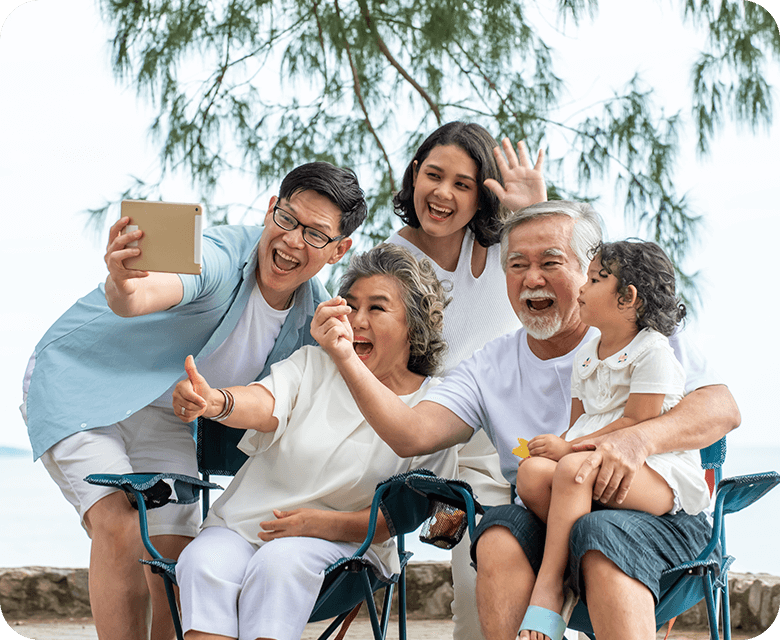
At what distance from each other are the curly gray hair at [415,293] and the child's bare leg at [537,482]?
559 millimetres

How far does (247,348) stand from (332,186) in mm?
502

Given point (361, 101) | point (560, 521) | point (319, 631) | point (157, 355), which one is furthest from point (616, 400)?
point (361, 101)

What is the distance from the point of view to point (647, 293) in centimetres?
177

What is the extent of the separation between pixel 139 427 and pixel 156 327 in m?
0.32

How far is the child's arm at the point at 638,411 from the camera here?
1716mm

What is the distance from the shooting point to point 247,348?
2238mm

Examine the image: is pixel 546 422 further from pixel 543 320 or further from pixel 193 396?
pixel 193 396

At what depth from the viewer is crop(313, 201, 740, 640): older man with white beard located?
1.53m

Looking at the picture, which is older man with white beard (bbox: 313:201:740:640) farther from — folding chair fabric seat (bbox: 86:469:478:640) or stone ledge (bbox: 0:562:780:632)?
stone ledge (bbox: 0:562:780:632)

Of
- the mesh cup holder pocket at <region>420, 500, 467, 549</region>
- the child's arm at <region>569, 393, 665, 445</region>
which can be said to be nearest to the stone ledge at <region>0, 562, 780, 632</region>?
the mesh cup holder pocket at <region>420, 500, 467, 549</region>

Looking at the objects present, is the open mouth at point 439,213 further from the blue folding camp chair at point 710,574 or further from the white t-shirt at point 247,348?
the blue folding camp chair at point 710,574

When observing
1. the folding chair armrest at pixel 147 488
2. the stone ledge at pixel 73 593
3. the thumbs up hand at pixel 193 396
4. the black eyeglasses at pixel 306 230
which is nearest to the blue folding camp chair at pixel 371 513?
the folding chair armrest at pixel 147 488

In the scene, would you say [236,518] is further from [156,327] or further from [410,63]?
[410,63]

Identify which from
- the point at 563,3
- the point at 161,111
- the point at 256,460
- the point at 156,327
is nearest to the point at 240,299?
the point at 156,327
